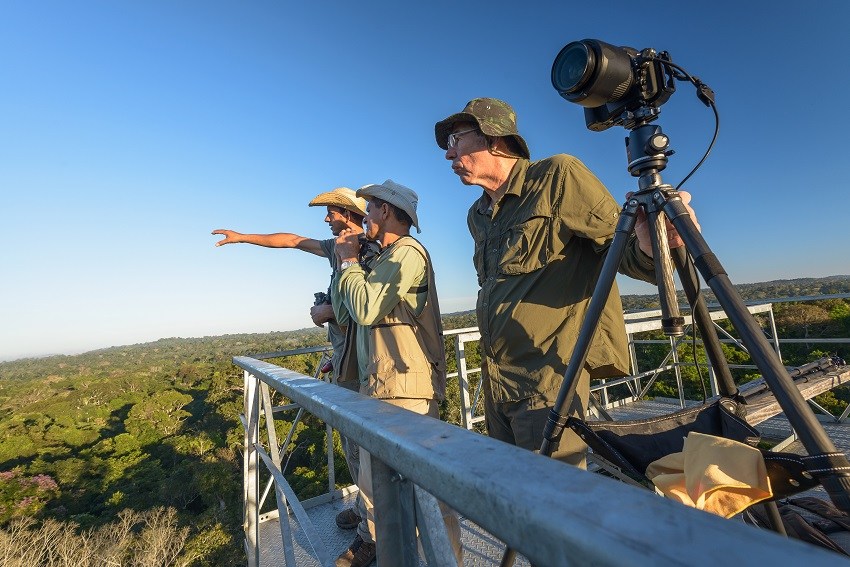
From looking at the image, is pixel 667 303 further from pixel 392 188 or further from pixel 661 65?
pixel 392 188

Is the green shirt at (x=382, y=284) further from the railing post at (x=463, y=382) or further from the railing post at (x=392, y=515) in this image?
the railing post at (x=463, y=382)

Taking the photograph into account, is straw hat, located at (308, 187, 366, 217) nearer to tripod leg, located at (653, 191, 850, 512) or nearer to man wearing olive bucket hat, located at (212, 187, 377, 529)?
man wearing olive bucket hat, located at (212, 187, 377, 529)

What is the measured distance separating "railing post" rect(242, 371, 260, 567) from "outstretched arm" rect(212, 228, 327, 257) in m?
1.36

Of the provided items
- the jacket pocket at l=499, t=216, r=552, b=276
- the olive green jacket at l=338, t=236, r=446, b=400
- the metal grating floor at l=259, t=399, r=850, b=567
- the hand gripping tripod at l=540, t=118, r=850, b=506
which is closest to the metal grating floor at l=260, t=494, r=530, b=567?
the metal grating floor at l=259, t=399, r=850, b=567

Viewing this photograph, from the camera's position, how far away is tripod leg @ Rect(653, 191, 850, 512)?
70 centimetres

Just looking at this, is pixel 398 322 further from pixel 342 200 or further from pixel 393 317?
pixel 342 200

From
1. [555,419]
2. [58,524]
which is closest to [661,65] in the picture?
[555,419]

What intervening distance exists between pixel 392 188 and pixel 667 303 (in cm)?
144

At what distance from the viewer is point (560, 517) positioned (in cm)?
32

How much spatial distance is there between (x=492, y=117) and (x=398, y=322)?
36.5 inches

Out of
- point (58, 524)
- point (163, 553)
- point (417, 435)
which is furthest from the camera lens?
point (58, 524)

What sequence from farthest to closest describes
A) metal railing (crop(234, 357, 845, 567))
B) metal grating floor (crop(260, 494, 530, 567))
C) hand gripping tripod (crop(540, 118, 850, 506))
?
1. metal grating floor (crop(260, 494, 530, 567))
2. hand gripping tripod (crop(540, 118, 850, 506))
3. metal railing (crop(234, 357, 845, 567))

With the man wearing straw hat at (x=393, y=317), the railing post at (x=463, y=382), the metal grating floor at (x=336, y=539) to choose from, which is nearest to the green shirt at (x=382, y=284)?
the man wearing straw hat at (x=393, y=317)

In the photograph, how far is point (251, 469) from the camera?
2389mm
